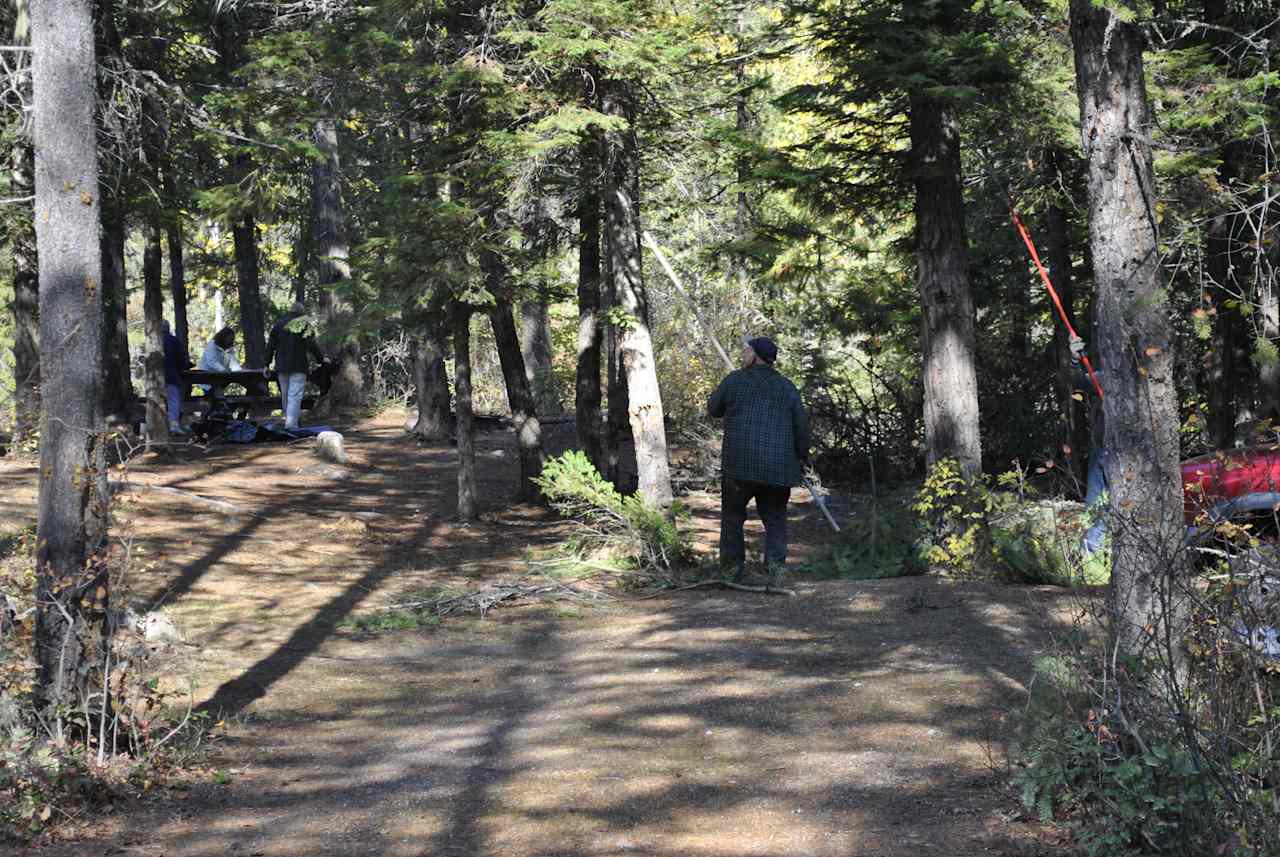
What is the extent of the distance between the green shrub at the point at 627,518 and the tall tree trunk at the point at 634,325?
3.37 ft

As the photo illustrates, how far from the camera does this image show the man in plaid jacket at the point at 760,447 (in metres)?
10.8

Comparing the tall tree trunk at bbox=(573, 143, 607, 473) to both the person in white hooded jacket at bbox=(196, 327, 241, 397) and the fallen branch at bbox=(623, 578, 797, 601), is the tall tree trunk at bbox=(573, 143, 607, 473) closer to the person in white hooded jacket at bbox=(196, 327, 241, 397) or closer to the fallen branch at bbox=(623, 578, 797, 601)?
the fallen branch at bbox=(623, 578, 797, 601)

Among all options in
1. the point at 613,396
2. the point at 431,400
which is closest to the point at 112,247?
the point at 431,400

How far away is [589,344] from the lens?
1625 centimetres

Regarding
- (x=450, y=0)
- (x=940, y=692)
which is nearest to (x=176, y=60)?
(x=450, y=0)

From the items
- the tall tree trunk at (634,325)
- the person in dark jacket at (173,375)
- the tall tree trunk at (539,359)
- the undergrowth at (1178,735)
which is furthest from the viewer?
the tall tree trunk at (539,359)

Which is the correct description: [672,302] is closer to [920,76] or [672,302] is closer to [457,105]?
[457,105]

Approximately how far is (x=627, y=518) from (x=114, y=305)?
10364 mm

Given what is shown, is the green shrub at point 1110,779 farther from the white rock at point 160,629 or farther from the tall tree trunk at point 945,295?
the tall tree trunk at point 945,295

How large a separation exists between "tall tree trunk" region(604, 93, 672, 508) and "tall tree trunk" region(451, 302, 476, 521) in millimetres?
2215

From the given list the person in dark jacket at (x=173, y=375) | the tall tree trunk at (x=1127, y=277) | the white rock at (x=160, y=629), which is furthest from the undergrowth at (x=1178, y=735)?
the person in dark jacket at (x=173, y=375)

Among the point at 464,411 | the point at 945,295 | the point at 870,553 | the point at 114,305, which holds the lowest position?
the point at 870,553

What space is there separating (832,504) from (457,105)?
758 centimetres

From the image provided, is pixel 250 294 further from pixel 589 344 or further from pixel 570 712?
pixel 570 712
